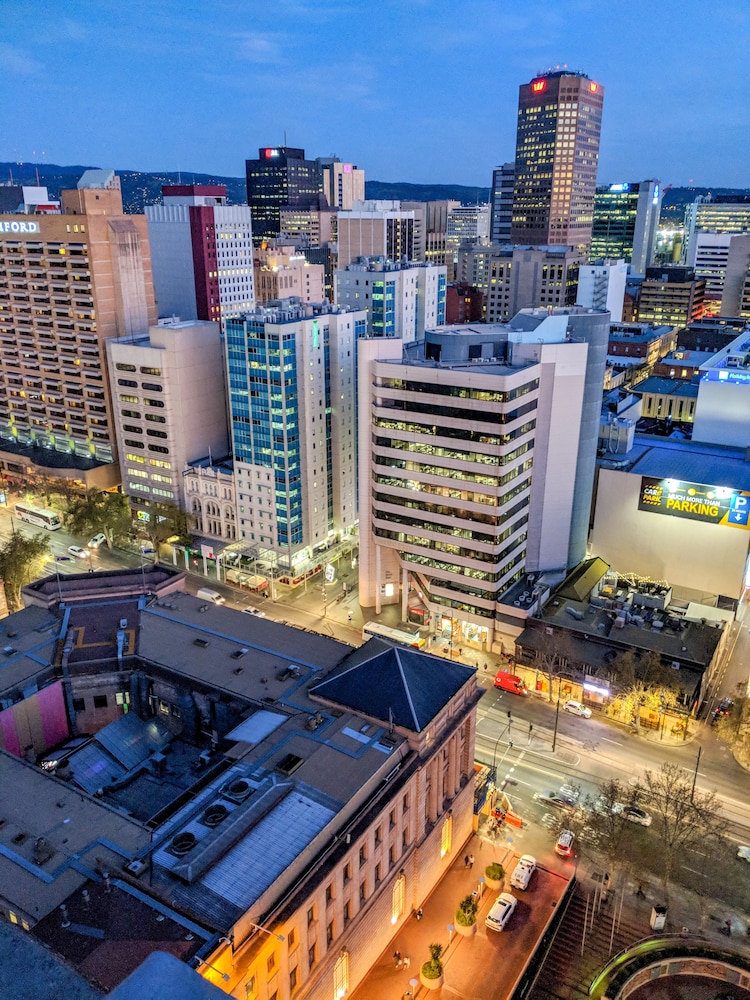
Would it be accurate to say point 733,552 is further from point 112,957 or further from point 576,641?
point 112,957

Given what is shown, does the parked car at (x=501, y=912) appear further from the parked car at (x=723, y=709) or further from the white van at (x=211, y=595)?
the white van at (x=211, y=595)

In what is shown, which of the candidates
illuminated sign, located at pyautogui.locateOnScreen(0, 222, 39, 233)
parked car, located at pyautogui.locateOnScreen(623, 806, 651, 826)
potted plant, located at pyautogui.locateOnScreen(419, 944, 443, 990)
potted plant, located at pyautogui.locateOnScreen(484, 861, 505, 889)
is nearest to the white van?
potted plant, located at pyautogui.locateOnScreen(484, 861, 505, 889)

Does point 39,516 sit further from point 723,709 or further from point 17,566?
point 723,709

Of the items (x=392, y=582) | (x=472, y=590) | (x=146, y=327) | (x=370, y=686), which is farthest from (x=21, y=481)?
(x=370, y=686)

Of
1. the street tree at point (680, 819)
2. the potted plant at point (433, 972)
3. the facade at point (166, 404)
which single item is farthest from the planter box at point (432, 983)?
the facade at point (166, 404)

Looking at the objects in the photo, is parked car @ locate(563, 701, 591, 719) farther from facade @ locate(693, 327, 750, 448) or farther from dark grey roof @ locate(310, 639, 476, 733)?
facade @ locate(693, 327, 750, 448)

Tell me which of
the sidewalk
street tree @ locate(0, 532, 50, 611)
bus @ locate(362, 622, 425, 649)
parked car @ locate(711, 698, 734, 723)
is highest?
street tree @ locate(0, 532, 50, 611)

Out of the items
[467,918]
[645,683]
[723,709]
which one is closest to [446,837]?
[467,918]
